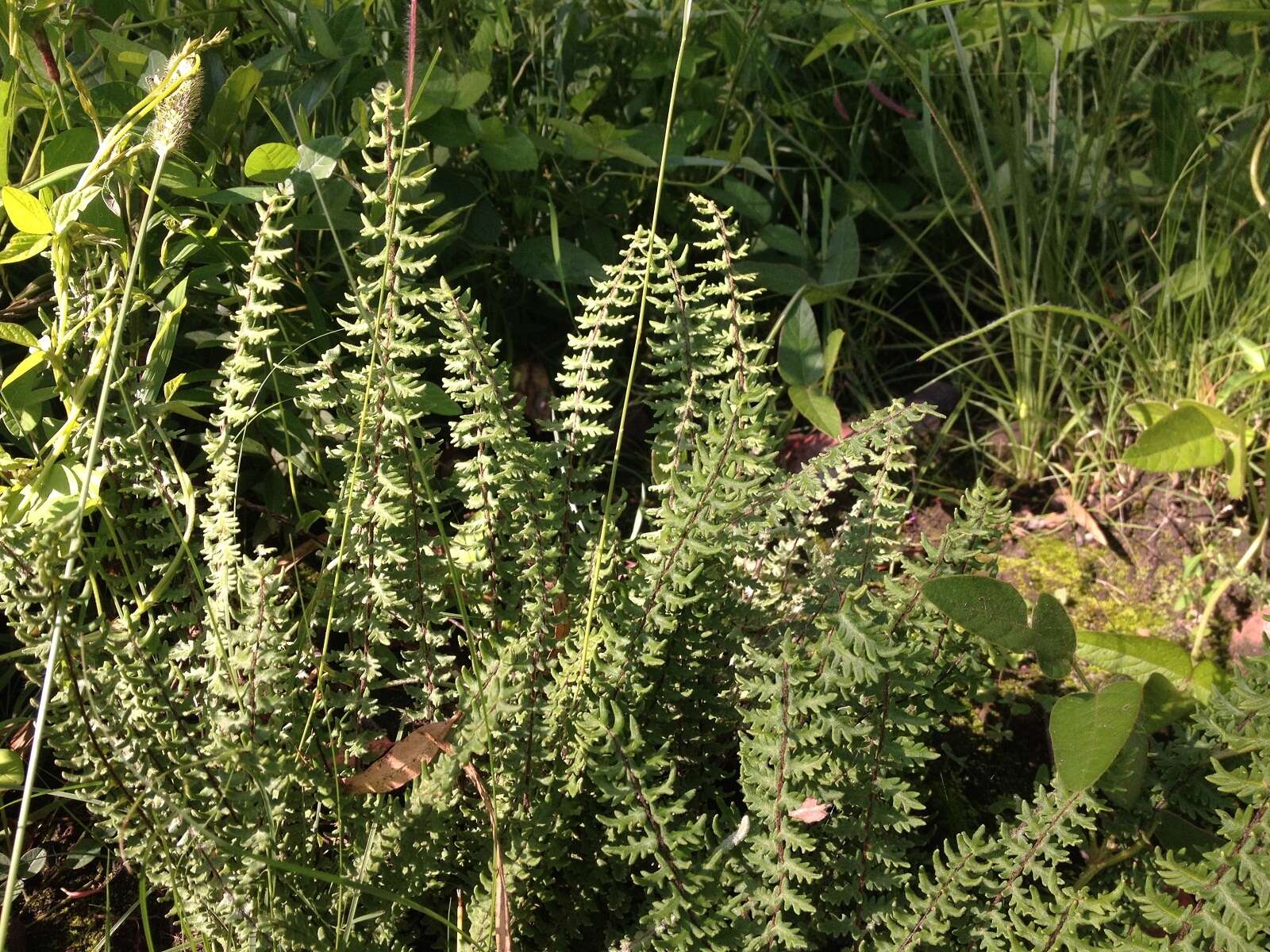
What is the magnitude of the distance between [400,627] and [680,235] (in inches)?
44.6

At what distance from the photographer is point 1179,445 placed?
6.75 ft

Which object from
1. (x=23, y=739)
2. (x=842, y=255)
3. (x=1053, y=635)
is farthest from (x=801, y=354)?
(x=23, y=739)

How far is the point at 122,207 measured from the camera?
1602 mm

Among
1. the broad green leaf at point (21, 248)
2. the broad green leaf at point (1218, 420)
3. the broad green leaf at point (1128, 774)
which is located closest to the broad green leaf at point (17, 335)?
the broad green leaf at point (21, 248)

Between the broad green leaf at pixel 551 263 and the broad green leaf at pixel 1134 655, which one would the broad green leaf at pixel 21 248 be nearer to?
the broad green leaf at pixel 551 263

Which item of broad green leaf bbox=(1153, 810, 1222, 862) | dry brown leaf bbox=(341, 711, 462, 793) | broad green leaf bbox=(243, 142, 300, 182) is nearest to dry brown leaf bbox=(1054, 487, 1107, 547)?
broad green leaf bbox=(1153, 810, 1222, 862)

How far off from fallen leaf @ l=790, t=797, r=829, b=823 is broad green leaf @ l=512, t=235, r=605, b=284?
1.20m

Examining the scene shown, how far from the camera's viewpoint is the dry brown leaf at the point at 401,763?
137 cm

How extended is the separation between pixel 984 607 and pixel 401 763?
2.24 ft

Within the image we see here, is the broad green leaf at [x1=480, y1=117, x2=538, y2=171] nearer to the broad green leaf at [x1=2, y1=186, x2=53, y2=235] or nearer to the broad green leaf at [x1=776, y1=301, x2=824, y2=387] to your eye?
the broad green leaf at [x1=776, y1=301, x2=824, y2=387]

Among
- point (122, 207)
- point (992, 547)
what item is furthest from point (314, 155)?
point (992, 547)

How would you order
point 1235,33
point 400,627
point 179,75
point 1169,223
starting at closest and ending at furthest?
point 179,75 → point 400,627 → point 1169,223 → point 1235,33

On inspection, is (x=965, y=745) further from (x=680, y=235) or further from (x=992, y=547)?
(x=680, y=235)

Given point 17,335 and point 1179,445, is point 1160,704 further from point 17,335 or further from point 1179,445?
point 17,335
